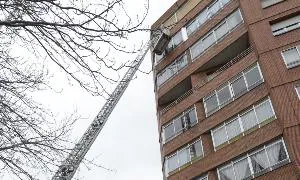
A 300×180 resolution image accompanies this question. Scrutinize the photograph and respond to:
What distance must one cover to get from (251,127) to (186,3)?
14727 mm

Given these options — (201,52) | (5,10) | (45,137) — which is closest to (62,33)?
(5,10)

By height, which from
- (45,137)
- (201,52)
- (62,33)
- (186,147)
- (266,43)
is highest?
(201,52)

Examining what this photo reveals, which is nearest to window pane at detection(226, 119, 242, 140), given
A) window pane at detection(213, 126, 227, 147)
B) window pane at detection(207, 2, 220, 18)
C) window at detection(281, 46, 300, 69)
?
window pane at detection(213, 126, 227, 147)

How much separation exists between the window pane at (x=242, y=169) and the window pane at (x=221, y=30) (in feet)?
30.8

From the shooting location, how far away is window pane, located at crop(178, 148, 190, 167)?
1030 inches

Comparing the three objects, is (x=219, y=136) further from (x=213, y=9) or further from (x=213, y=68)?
(x=213, y=9)

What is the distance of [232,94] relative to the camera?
2503 centimetres

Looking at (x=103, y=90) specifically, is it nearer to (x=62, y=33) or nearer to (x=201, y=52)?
(x=62, y=33)

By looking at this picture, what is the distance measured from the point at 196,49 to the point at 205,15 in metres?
2.71

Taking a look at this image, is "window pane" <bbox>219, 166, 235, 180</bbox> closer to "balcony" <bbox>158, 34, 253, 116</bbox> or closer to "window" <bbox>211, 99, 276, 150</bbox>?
"window" <bbox>211, 99, 276, 150</bbox>

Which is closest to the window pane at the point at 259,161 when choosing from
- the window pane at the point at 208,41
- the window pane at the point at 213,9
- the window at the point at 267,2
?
the window at the point at 267,2

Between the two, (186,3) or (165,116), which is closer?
(165,116)

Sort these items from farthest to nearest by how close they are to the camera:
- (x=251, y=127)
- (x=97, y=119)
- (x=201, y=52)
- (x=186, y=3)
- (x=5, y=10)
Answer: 1. (x=186, y=3)
2. (x=201, y=52)
3. (x=97, y=119)
4. (x=251, y=127)
5. (x=5, y=10)

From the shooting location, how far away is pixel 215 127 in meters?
25.0
